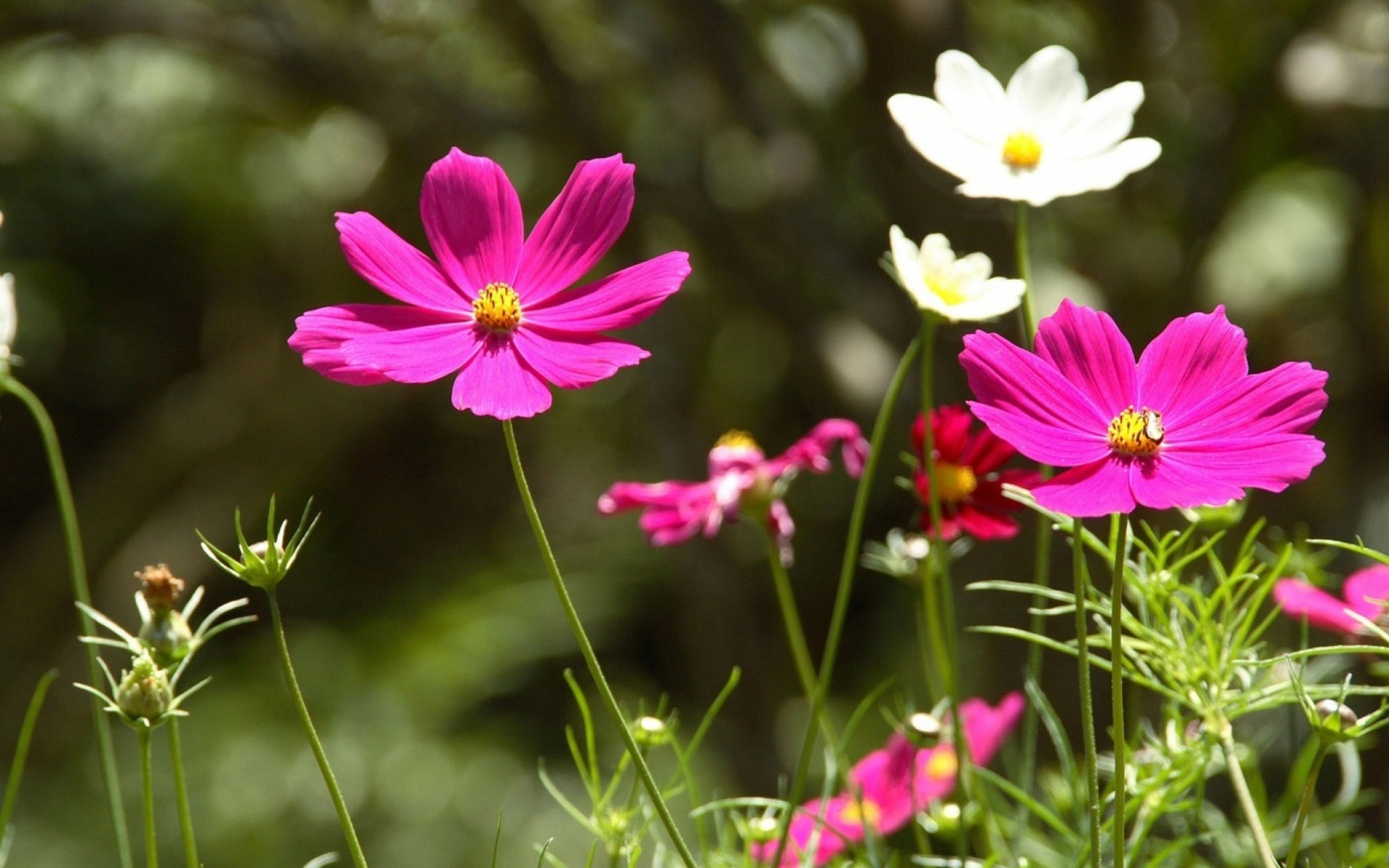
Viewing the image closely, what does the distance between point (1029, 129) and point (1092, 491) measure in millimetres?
175

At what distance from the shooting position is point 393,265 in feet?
1.16

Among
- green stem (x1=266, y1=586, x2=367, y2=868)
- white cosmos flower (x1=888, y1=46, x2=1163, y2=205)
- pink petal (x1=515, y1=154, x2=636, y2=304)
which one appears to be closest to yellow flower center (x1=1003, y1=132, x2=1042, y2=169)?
white cosmos flower (x1=888, y1=46, x2=1163, y2=205)

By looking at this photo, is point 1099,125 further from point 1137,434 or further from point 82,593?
point 82,593

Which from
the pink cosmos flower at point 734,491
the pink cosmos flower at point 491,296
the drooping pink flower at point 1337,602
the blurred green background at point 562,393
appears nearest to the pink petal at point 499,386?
the pink cosmos flower at point 491,296

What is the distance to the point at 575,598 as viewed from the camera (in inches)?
110

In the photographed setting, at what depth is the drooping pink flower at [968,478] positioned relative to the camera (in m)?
0.42

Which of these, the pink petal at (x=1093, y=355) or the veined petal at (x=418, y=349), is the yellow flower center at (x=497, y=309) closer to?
the veined petal at (x=418, y=349)

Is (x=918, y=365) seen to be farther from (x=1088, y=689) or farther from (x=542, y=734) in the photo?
(x=1088, y=689)

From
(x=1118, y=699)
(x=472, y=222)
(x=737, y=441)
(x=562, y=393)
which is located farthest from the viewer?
(x=562, y=393)

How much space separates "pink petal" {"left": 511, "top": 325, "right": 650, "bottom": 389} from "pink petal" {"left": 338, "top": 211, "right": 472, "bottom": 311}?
0.03m

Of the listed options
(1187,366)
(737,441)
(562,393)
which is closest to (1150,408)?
(1187,366)

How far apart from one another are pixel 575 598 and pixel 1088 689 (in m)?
2.56

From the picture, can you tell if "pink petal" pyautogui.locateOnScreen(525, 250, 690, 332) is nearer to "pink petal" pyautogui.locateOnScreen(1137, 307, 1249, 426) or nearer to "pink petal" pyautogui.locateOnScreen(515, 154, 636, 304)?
"pink petal" pyautogui.locateOnScreen(515, 154, 636, 304)

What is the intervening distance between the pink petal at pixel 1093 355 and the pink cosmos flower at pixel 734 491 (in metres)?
0.10
